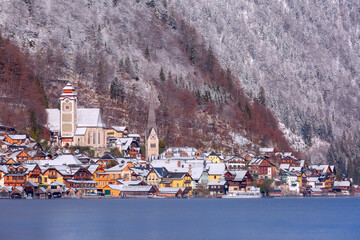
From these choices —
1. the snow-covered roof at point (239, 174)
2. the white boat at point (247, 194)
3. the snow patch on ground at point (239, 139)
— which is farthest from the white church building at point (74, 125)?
the snow patch on ground at point (239, 139)

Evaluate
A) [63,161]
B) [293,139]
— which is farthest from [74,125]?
[293,139]

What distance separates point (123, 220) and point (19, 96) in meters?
71.2

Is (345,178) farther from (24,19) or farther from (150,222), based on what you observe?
(150,222)

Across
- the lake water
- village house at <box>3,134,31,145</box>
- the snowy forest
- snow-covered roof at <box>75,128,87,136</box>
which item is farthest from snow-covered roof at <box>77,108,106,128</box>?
the lake water

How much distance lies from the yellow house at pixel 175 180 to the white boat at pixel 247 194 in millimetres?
6775

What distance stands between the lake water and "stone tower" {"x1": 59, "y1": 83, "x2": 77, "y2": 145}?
1562 inches

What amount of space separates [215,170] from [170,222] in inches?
2136

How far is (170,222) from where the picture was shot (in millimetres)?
66250

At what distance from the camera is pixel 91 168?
112m

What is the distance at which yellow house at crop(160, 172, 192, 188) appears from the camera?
115 metres

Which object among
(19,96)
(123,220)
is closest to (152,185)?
(19,96)

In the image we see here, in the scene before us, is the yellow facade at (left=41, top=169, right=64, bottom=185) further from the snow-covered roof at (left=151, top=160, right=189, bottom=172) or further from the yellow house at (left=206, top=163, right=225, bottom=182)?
the yellow house at (left=206, top=163, right=225, bottom=182)

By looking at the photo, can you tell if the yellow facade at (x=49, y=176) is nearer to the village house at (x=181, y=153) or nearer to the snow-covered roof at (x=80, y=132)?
the snow-covered roof at (x=80, y=132)

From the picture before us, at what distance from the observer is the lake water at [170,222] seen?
186 feet
